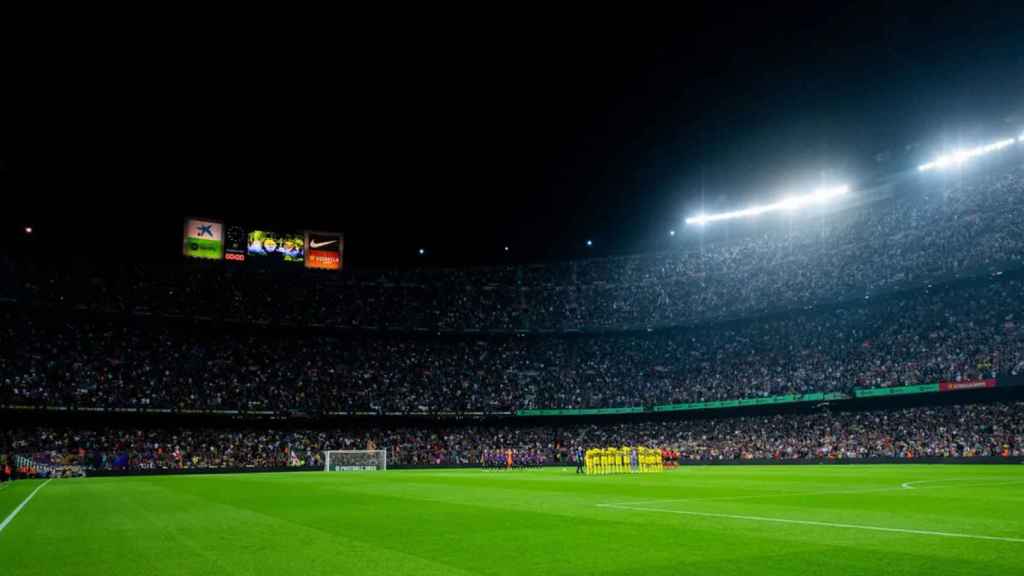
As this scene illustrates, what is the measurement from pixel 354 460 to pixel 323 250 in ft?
51.3

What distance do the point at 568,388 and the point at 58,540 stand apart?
54922mm

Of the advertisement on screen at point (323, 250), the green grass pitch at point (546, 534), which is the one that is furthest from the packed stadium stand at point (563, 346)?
the green grass pitch at point (546, 534)

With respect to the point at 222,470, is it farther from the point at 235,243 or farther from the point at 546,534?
the point at 546,534

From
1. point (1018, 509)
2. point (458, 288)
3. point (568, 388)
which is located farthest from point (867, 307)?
point (1018, 509)

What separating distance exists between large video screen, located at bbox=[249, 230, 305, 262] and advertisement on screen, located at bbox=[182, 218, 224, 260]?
85.8 inches

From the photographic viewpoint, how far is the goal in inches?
2004

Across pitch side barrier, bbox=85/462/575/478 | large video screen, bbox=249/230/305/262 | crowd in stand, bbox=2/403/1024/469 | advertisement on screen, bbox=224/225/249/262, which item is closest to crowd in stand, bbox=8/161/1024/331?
crowd in stand, bbox=2/403/1024/469

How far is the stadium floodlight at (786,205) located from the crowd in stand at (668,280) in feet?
5.61

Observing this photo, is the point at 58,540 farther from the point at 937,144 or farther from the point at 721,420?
the point at 937,144

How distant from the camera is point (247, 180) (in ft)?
149

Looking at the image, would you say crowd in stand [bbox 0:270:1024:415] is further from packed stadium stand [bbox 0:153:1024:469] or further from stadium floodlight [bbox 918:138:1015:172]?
stadium floodlight [bbox 918:138:1015:172]

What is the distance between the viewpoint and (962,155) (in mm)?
52000

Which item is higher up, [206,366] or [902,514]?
[206,366]

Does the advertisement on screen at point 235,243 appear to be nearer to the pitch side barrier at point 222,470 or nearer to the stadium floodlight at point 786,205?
the pitch side barrier at point 222,470
